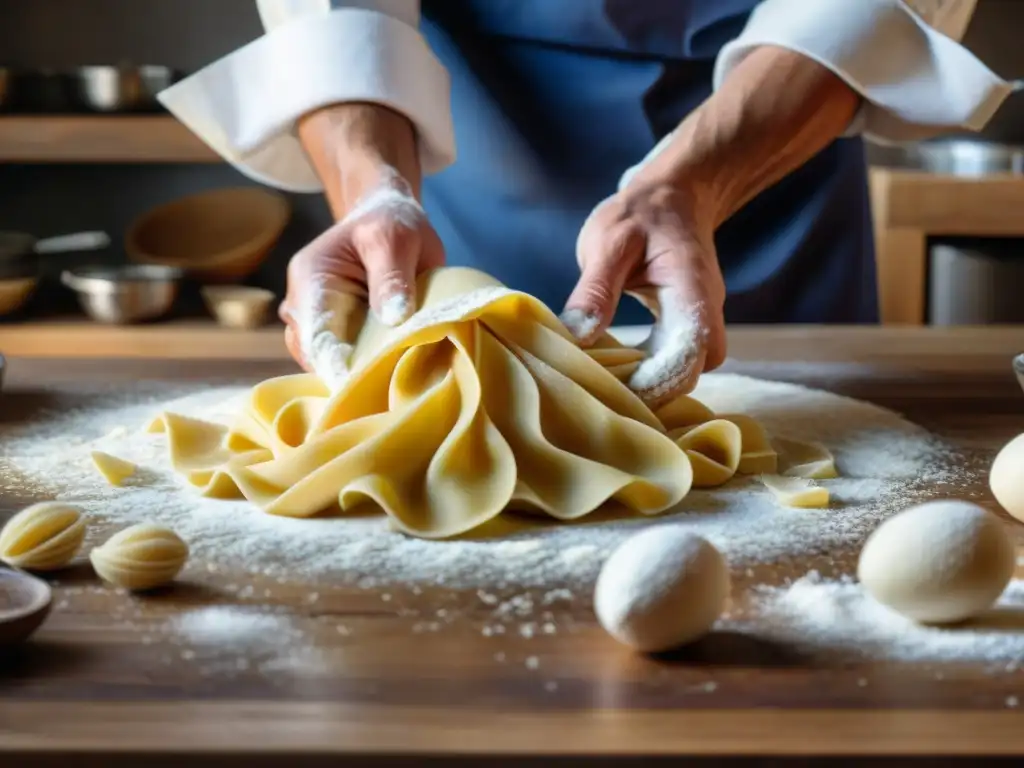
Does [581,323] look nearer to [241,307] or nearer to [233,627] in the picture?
[233,627]

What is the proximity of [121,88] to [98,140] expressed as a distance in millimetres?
126

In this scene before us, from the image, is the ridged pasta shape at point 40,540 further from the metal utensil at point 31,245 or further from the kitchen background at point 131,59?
the kitchen background at point 131,59

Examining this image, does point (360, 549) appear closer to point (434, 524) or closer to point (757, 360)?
point (434, 524)

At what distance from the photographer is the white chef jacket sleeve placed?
1388 millimetres

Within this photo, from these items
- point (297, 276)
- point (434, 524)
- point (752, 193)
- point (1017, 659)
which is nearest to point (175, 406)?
point (297, 276)

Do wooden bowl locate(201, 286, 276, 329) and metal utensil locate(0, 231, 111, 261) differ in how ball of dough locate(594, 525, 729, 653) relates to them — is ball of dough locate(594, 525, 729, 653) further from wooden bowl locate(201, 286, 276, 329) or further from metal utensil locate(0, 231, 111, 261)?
metal utensil locate(0, 231, 111, 261)

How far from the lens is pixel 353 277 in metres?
1.15

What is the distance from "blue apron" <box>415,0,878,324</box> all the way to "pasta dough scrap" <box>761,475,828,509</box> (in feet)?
2.16

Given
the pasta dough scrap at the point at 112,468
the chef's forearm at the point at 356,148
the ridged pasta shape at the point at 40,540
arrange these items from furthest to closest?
the chef's forearm at the point at 356,148, the pasta dough scrap at the point at 112,468, the ridged pasta shape at the point at 40,540

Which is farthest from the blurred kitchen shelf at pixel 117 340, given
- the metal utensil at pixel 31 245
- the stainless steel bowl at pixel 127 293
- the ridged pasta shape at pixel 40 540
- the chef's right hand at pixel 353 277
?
the ridged pasta shape at pixel 40 540

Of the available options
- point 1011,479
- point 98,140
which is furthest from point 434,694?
point 98,140

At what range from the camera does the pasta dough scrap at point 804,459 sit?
1.01 m

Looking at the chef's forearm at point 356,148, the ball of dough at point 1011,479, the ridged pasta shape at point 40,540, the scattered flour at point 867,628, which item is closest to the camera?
the scattered flour at point 867,628

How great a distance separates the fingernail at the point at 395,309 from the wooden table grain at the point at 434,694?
330 millimetres
